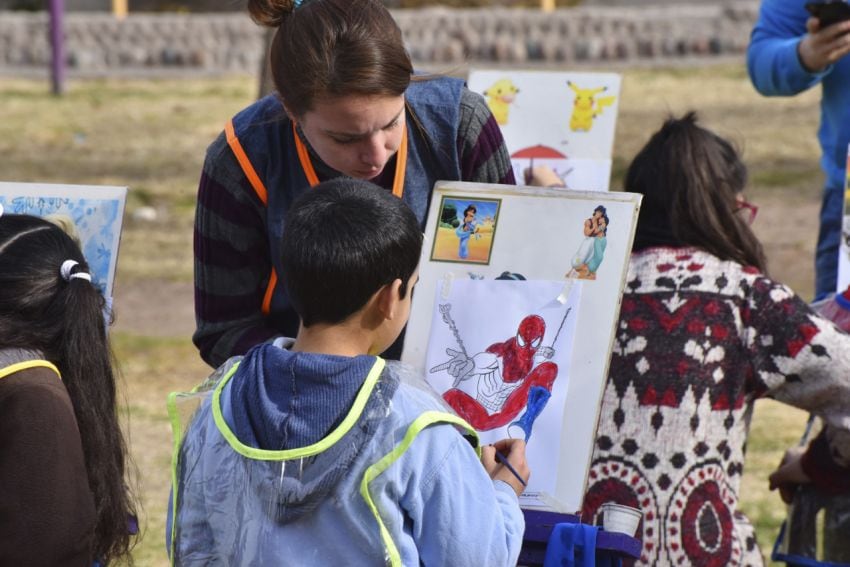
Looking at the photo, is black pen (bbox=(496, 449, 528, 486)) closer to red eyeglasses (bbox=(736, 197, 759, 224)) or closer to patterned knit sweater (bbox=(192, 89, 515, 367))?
patterned knit sweater (bbox=(192, 89, 515, 367))

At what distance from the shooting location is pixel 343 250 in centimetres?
205

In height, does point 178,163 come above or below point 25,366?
below

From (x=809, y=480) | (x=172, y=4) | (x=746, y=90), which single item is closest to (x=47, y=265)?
(x=809, y=480)

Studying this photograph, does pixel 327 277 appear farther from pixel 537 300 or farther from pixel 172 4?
pixel 172 4

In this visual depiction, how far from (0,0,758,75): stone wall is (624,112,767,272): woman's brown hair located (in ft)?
36.1

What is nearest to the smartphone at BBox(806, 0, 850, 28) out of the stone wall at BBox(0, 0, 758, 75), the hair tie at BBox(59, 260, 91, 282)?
the hair tie at BBox(59, 260, 91, 282)

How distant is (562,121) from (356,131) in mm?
2022

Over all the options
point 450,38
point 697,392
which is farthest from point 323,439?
point 450,38

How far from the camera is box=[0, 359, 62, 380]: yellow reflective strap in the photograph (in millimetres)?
2455

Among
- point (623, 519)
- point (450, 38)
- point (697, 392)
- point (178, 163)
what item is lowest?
point (178, 163)

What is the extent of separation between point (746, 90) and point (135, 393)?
27.0ft

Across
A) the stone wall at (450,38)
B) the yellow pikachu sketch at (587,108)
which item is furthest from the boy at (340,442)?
the stone wall at (450,38)

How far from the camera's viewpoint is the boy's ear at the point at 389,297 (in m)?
2.10

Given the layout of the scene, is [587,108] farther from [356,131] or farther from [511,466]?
[511,466]
